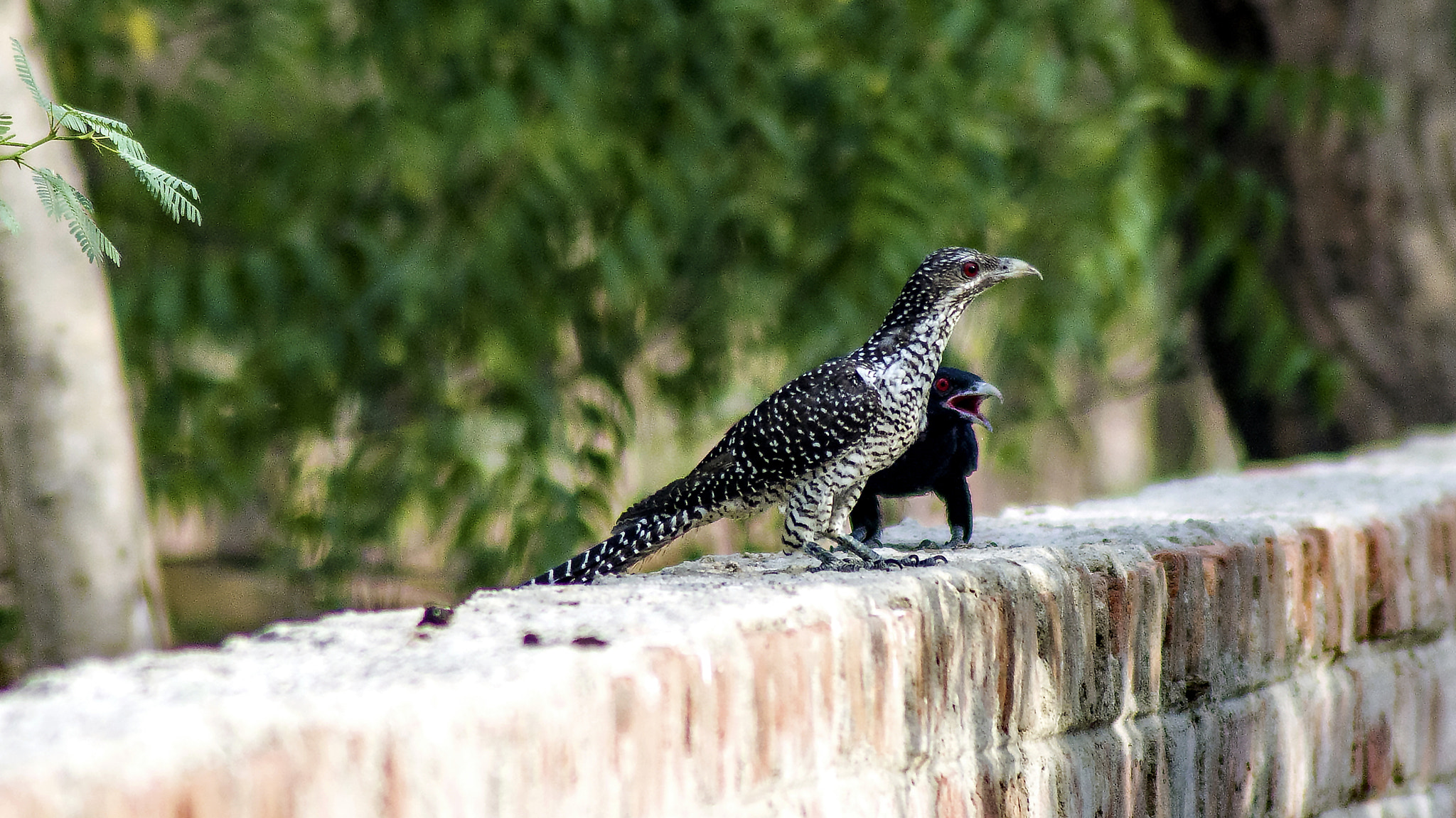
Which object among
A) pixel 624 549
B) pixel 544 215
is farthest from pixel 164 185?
pixel 544 215

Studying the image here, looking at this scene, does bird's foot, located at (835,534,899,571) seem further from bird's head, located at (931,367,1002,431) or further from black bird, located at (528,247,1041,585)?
bird's head, located at (931,367,1002,431)

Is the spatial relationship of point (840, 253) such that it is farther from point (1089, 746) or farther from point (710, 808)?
point (710, 808)

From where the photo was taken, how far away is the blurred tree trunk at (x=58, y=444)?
3.04 meters

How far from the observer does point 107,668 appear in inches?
54.7

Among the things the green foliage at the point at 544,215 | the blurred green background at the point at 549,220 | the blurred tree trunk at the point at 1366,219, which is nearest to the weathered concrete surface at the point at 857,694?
the blurred green background at the point at 549,220

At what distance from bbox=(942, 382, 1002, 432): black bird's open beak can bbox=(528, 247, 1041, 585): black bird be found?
0.07 meters

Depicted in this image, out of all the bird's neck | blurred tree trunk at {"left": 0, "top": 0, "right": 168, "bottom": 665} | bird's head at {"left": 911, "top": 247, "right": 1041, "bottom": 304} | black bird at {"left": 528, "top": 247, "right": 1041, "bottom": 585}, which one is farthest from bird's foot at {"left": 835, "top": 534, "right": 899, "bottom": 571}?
blurred tree trunk at {"left": 0, "top": 0, "right": 168, "bottom": 665}

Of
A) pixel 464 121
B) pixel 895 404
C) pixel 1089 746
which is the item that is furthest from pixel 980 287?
pixel 464 121

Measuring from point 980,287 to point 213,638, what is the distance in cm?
432

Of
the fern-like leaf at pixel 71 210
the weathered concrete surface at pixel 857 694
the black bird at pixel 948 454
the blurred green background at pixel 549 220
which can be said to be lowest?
the weathered concrete surface at pixel 857 694

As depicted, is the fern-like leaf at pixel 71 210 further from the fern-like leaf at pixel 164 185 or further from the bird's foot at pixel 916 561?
the bird's foot at pixel 916 561

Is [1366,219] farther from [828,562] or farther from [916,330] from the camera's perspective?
[828,562]

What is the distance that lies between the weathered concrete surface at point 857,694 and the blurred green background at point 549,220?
6.53 ft

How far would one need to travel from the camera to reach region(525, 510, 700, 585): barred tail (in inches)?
85.3
